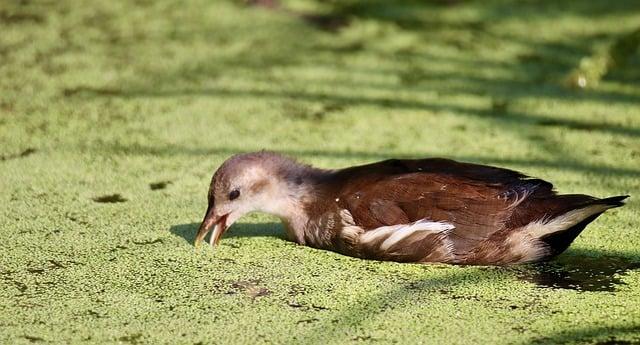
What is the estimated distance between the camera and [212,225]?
3.15 m

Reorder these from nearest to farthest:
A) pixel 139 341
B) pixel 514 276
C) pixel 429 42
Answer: pixel 139 341 < pixel 514 276 < pixel 429 42

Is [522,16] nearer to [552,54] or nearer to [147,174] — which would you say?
[552,54]

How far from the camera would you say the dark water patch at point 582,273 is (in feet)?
9.34

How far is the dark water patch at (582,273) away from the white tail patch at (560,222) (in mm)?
103

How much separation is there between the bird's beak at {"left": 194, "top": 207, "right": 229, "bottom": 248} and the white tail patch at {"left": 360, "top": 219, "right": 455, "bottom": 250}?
0.44 meters

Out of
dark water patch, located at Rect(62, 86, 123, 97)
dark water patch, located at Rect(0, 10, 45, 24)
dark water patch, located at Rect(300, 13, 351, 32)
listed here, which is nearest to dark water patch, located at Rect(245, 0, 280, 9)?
dark water patch, located at Rect(300, 13, 351, 32)

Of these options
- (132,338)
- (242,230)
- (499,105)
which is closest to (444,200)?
(242,230)

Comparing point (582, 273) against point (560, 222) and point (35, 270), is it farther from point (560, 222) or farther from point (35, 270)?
point (35, 270)

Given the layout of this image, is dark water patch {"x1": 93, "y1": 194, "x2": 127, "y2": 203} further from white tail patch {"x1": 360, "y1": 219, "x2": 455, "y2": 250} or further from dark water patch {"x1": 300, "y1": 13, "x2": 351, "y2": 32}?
dark water patch {"x1": 300, "y1": 13, "x2": 351, "y2": 32}

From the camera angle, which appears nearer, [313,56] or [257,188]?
[257,188]

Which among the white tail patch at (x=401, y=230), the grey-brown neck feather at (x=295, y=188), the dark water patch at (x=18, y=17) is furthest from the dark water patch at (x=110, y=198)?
the dark water patch at (x=18, y=17)

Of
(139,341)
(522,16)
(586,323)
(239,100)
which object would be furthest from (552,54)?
(139,341)

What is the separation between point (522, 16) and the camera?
5.38 metres

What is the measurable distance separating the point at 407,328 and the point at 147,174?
1389mm
